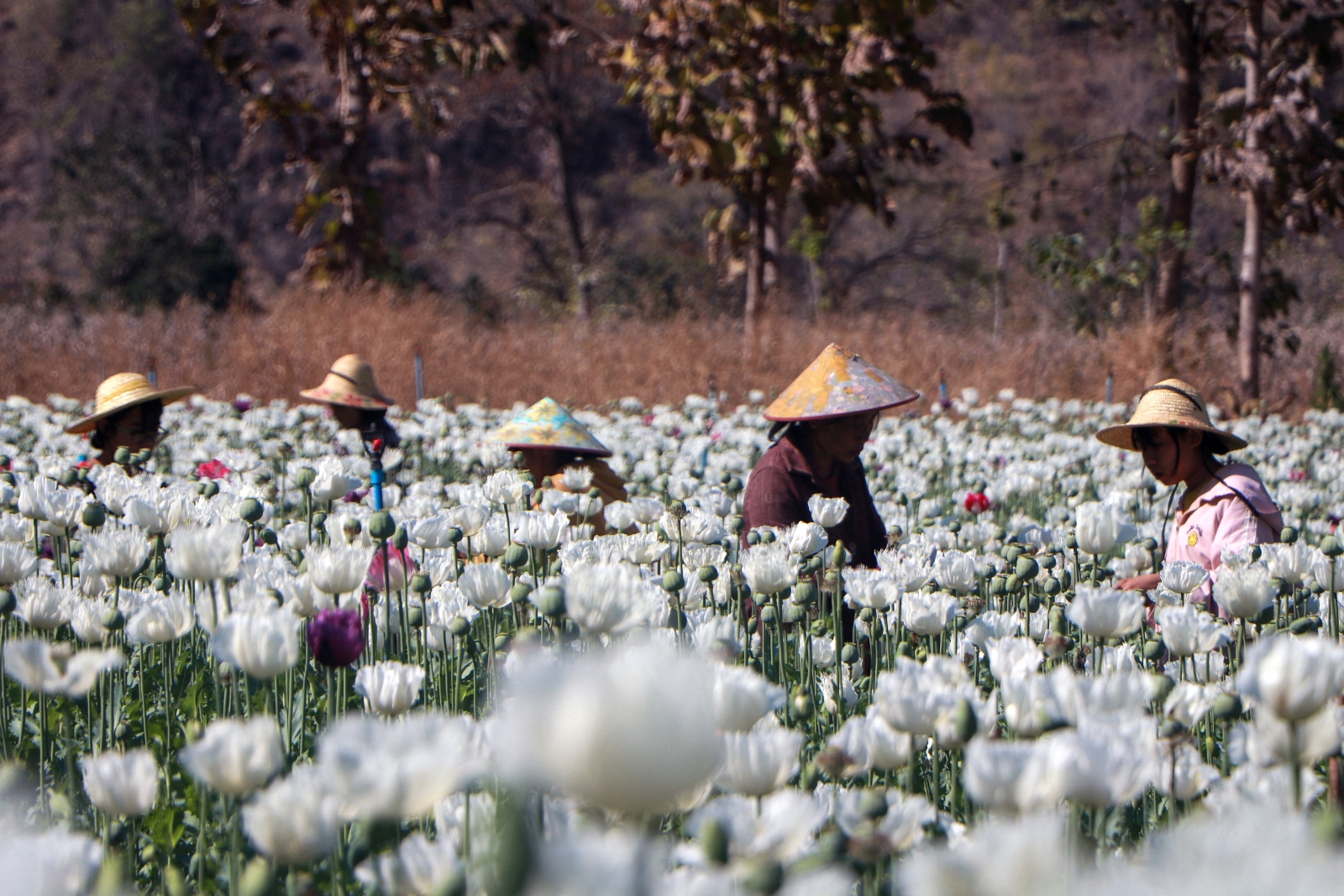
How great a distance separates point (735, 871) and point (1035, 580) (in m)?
2.33

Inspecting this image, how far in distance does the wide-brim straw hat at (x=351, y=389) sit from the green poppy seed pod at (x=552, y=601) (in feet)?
14.0

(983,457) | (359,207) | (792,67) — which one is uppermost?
(792,67)

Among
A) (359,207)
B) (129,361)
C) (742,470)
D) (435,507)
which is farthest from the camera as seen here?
(359,207)

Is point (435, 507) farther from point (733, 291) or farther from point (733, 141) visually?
point (733, 291)

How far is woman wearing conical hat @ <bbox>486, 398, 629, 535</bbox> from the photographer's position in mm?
4277

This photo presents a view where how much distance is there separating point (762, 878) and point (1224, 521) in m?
3.04

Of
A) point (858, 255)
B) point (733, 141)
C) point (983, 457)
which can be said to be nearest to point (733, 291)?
point (858, 255)

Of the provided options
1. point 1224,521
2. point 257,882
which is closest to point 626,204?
point 1224,521

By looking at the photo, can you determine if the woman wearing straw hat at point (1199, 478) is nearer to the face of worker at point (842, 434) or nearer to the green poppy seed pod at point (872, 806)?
the face of worker at point (842, 434)

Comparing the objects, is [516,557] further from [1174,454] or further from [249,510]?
[1174,454]

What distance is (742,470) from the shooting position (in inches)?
232

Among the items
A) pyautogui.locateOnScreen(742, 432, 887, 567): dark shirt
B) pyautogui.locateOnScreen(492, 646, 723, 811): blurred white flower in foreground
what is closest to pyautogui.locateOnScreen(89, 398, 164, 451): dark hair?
pyautogui.locateOnScreen(742, 432, 887, 567): dark shirt

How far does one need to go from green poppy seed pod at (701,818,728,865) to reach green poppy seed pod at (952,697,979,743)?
1.42 feet

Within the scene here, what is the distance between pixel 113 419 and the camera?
195 inches
